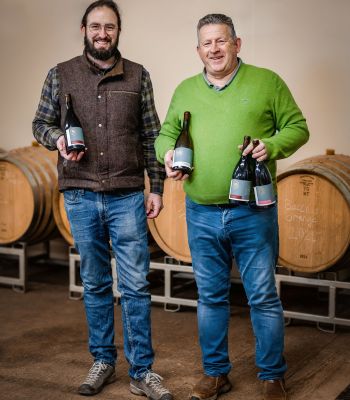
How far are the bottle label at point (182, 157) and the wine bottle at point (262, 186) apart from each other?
11.5 inches

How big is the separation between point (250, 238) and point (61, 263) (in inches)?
142

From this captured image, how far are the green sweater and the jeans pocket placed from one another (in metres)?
0.53

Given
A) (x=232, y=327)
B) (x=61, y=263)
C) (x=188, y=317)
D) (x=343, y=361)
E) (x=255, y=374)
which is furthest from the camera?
(x=61, y=263)

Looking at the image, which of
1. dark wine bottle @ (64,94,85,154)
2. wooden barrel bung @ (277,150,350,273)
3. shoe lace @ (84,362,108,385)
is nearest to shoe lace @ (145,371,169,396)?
shoe lace @ (84,362,108,385)

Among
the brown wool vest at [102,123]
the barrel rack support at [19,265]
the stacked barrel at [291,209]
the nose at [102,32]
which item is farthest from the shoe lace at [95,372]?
the barrel rack support at [19,265]

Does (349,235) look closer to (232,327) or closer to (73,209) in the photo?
(232,327)

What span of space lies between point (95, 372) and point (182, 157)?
3.77 ft

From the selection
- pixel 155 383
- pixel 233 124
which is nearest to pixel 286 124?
pixel 233 124

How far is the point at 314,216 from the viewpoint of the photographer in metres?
4.24

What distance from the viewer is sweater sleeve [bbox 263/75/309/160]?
2965mm

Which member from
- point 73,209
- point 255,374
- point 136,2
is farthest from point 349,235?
point 136,2

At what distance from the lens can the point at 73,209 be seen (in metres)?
3.26

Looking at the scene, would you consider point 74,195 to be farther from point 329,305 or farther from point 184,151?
point 329,305

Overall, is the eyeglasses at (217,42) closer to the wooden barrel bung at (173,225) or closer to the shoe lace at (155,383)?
the shoe lace at (155,383)
